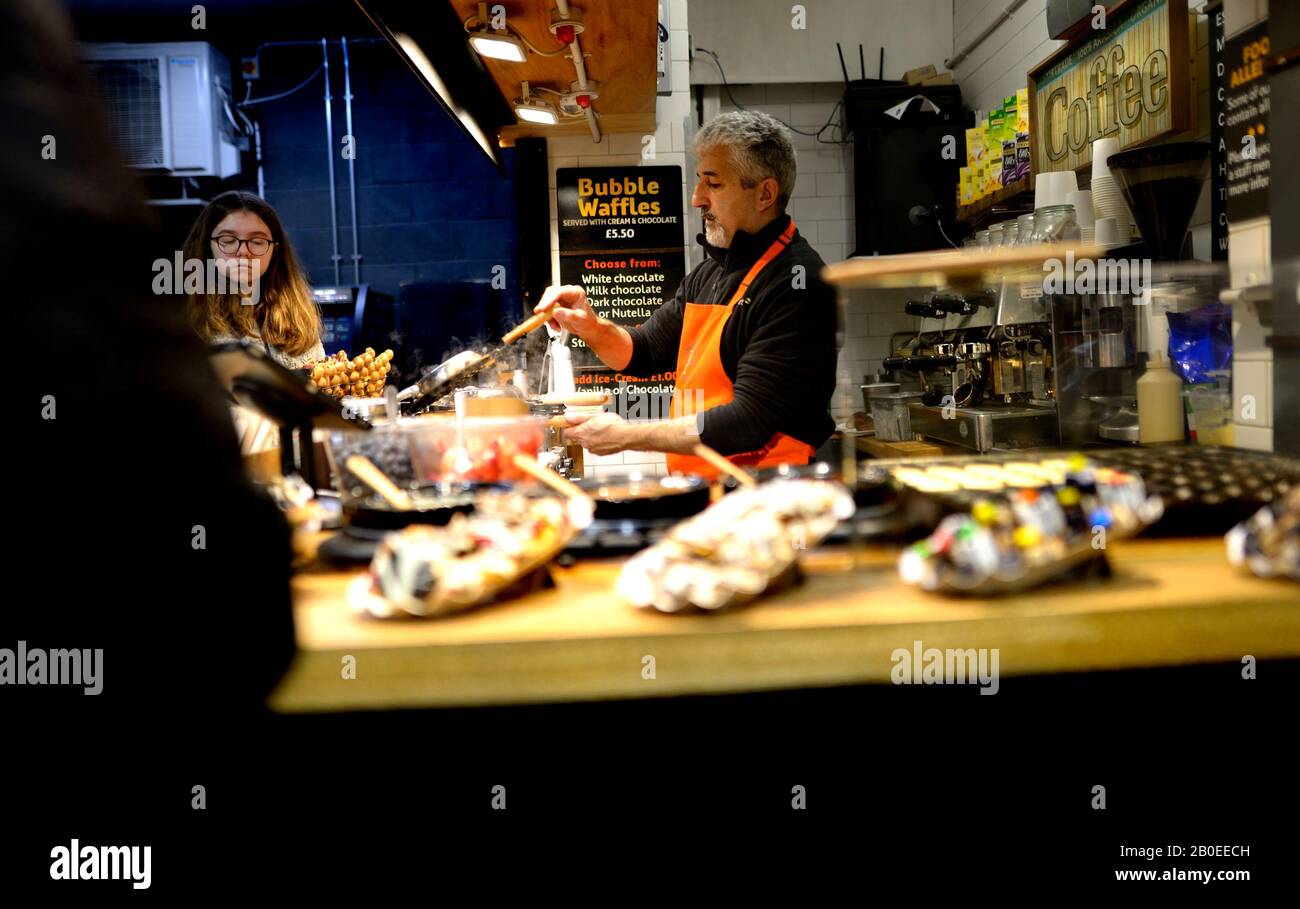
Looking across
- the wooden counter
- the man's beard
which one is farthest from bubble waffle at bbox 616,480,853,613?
the man's beard

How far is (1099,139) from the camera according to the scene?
13.0 ft

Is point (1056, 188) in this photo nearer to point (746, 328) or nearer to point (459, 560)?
point (746, 328)

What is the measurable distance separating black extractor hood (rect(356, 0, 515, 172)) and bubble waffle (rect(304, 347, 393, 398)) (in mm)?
945

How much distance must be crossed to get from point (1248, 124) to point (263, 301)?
3.14 meters

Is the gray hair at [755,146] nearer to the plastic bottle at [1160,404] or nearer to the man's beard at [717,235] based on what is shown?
the man's beard at [717,235]

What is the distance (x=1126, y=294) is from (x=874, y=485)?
1378mm

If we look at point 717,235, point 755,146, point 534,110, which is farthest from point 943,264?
point 534,110

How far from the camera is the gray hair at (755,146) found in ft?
9.50

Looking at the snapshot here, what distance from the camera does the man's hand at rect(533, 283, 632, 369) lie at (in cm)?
315

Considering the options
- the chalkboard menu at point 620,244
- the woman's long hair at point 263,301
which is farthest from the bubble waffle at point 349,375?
the chalkboard menu at point 620,244

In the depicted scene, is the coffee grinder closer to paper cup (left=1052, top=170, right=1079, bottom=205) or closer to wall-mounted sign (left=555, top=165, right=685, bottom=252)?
paper cup (left=1052, top=170, right=1079, bottom=205)
